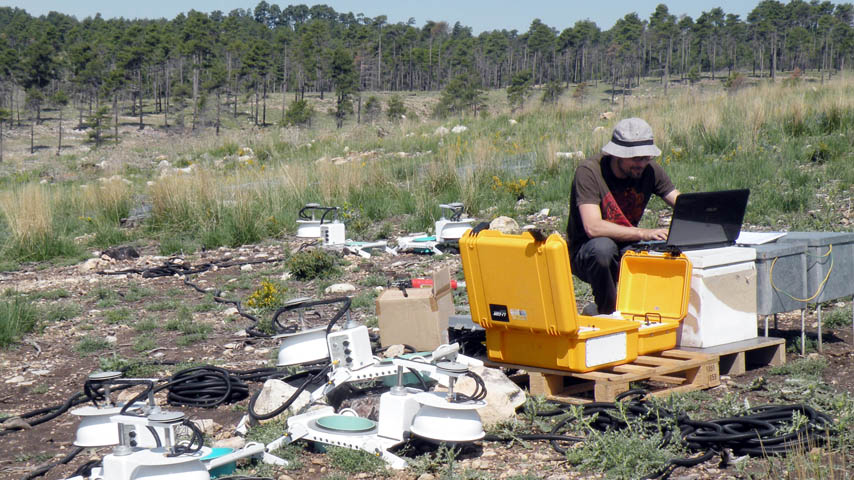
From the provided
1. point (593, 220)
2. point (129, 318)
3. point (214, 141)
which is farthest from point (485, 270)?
point (214, 141)

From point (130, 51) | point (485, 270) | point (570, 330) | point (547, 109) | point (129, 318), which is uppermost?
point (130, 51)

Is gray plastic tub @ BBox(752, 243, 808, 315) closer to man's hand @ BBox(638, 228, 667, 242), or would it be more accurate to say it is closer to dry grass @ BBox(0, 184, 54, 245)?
man's hand @ BBox(638, 228, 667, 242)

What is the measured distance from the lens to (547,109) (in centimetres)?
1789

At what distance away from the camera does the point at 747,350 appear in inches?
148

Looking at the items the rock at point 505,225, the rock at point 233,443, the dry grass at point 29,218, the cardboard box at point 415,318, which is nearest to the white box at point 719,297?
the cardboard box at point 415,318

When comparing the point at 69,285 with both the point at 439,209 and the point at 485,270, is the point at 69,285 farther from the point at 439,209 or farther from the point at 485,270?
the point at 485,270

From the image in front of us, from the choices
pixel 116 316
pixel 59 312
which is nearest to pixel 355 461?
pixel 116 316

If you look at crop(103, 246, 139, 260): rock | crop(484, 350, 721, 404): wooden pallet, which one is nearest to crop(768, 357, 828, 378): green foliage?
crop(484, 350, 721, 404): wooden pallet

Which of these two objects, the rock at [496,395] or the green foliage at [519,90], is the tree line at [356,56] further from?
the rock at [496,395]

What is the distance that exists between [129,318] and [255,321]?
1.06 meters

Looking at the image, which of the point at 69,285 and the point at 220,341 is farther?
the point at 69,285

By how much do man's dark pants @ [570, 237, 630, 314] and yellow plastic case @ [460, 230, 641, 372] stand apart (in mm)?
444

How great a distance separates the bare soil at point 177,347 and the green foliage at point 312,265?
4.1 inches

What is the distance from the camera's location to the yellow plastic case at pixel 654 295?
3701 millimetres
